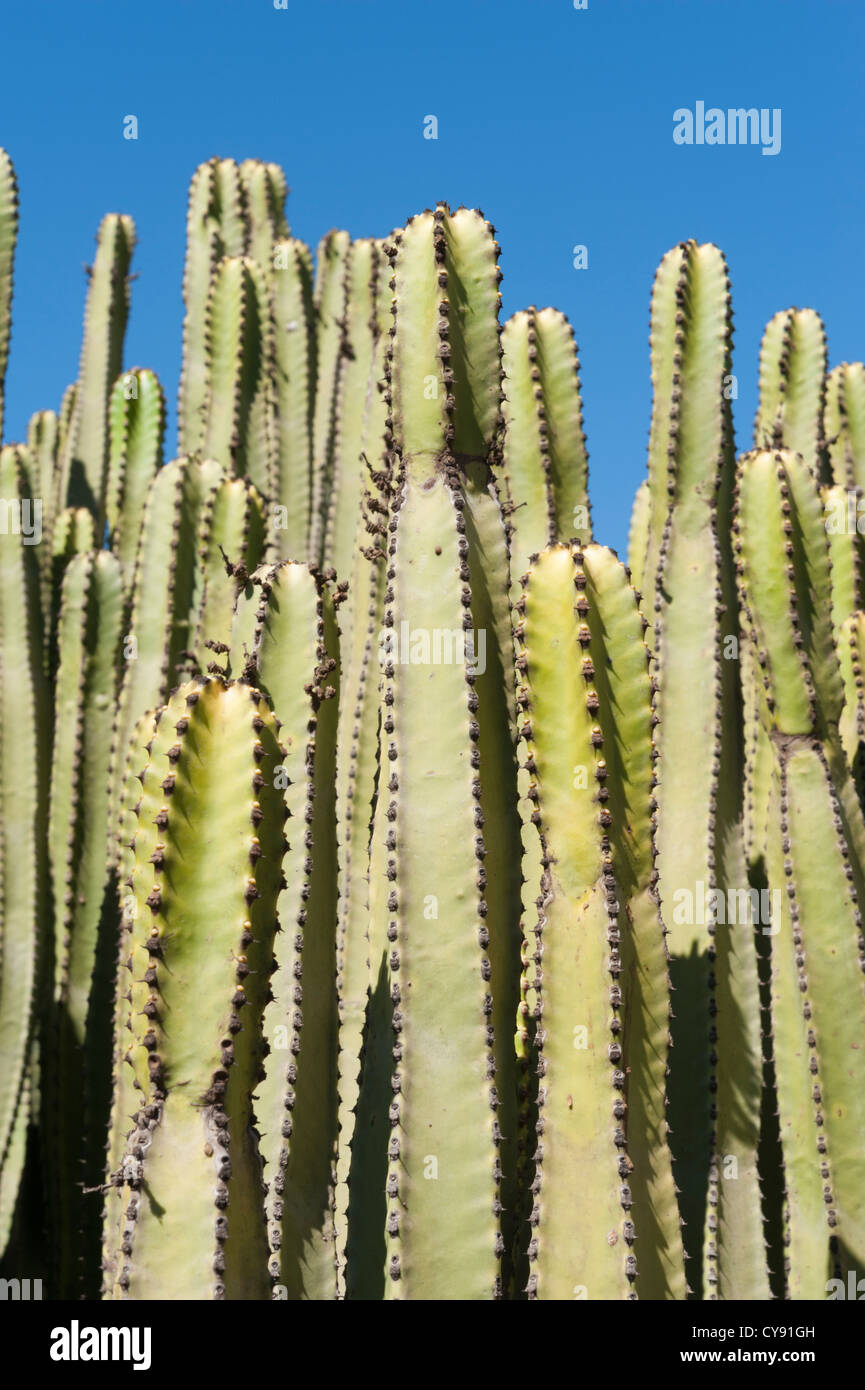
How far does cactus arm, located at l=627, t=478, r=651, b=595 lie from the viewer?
5.46 m

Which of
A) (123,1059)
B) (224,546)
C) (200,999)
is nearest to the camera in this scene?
(200,999)

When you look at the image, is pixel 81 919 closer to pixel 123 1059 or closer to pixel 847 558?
pixel 123 1059

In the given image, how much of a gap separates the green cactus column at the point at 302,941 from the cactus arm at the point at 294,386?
87.1 inches

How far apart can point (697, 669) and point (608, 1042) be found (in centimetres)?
173

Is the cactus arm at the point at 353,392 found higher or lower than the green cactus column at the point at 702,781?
higher

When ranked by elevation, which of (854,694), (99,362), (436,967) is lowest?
(436,967)

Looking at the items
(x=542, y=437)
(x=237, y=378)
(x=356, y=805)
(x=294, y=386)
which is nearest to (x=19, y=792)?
(x=356, y=805)

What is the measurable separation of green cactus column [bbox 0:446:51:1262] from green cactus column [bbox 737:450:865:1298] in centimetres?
278

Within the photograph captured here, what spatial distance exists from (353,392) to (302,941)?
3.54 m

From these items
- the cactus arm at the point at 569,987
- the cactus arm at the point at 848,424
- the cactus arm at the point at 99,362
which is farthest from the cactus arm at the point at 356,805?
the cactus arm at the point at 99,362

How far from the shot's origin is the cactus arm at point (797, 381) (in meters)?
5.32

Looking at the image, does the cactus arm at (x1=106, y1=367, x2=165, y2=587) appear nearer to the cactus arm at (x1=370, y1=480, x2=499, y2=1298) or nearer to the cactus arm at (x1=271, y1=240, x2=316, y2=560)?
Result: the cactus arm at (x1=271, y1=240, x2=316, y2=560)

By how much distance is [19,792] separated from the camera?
5219 mm

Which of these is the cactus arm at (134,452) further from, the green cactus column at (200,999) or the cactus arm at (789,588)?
the green cactus column at (200,999)
